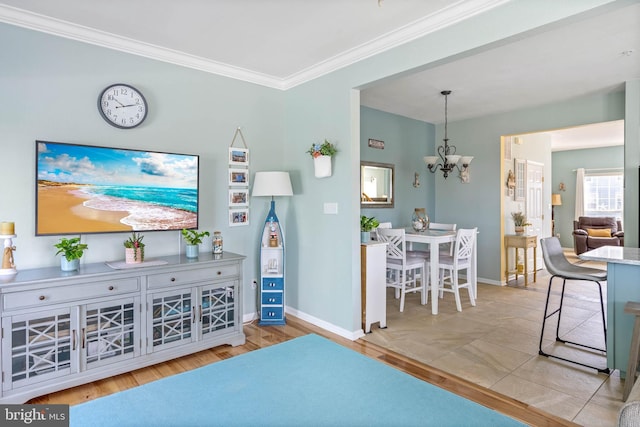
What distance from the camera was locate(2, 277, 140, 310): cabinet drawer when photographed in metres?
2.24

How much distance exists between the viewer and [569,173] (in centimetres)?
948

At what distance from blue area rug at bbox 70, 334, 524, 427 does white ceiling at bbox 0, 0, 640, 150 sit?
86.8 inches

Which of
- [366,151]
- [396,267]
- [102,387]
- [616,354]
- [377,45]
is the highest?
[377,45]

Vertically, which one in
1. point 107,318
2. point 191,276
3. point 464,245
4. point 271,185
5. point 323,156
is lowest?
point 107,318

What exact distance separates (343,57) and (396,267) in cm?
238

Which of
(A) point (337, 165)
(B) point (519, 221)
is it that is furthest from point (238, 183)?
(B) point (519, 221)

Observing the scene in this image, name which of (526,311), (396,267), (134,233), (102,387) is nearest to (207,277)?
(134,233)

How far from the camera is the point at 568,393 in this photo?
2.40 meters

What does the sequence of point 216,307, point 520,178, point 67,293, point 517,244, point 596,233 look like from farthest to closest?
point 596,233
point 520,178
point 517,244
point 216,307
point 67,293

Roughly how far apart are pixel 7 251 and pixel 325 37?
277 centimetres

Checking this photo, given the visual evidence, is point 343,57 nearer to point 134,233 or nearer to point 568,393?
point 134,233

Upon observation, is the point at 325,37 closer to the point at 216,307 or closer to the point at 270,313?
the point at 216,307

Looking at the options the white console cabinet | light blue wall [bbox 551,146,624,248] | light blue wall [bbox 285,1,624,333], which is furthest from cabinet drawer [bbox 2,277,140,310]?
light blue wall [bbox 551,146,624,248]

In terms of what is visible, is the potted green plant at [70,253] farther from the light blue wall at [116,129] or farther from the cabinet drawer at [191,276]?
the cabinet drawer at [191,276]
